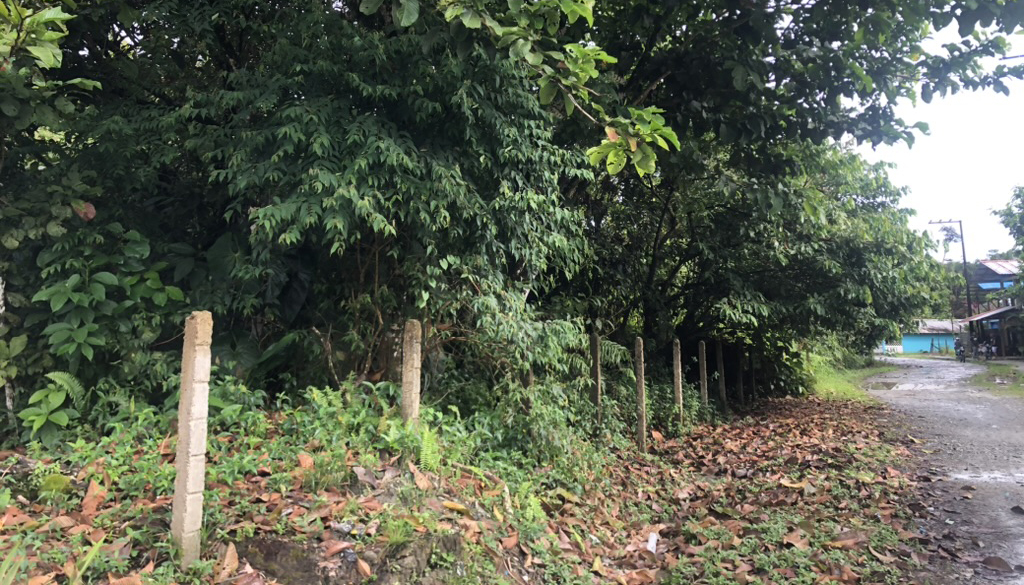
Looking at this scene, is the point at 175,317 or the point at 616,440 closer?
the point at 175,317

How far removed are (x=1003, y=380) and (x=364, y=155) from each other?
24.9 meters

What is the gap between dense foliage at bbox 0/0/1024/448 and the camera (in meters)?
4.68

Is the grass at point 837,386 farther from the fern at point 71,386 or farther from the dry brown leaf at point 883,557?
the fern at point 71,386

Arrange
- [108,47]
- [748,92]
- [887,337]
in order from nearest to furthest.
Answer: [108,47] → [748,92] → [887,337]

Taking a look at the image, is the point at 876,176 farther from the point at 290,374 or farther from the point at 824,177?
the point at 290,374

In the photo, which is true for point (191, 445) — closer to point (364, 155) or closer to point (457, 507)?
point (457, 507)

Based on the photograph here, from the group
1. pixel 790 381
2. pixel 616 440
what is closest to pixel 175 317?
pixel 616 440

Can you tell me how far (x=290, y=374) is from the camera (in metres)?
5.62

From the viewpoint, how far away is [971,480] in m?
7.39

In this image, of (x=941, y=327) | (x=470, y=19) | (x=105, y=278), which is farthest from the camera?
(x=941, y=327)

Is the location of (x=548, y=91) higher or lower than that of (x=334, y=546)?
higher

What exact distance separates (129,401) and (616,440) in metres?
4.94

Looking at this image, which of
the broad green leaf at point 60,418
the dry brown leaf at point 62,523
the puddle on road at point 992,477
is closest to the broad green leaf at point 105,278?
the broad green leaf at point 60,418

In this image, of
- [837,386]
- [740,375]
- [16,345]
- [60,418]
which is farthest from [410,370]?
[837,386]
